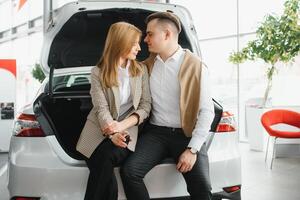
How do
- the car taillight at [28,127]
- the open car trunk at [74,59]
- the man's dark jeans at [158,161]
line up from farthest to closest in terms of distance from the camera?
1. the open car trunk at [74,59]
2. the car taillight at [28,127]
3. the man's dark jeans at [158,161]

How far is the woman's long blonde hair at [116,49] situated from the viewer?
5.78 feet

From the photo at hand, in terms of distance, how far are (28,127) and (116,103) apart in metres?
0.44

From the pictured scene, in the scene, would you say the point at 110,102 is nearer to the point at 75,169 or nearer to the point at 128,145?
the point at 128,145

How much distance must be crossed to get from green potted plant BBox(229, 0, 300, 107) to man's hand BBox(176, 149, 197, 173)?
3.53m

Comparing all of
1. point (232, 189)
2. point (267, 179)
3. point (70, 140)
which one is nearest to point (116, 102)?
point (70, 140)

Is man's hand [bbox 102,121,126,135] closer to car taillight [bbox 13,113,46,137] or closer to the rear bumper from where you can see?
the rear bumper

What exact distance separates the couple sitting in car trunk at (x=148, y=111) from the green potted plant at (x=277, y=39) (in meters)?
3.33

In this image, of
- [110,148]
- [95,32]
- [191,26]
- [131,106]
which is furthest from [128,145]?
[95,32]

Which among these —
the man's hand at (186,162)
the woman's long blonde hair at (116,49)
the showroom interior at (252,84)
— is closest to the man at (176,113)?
the man's hand at (186,162)

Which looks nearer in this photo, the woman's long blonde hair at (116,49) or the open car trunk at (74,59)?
the woman's long blonde hair at (116,49)

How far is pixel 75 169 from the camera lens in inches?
65.8

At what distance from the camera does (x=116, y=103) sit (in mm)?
1760

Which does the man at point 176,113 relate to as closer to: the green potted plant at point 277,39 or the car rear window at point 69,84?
the car rear window at point 69,84

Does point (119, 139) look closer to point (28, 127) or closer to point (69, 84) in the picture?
point (28, 127)
